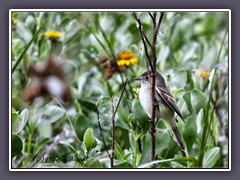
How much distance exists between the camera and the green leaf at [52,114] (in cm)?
319

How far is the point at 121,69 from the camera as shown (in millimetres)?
3350

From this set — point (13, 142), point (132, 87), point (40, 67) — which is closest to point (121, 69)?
point (132, 87)

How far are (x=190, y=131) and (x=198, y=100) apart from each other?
0.15 metres

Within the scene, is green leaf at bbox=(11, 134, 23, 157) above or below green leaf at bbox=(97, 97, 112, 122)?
below

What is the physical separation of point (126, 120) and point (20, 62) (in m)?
0.56

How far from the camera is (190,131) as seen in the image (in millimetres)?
3010

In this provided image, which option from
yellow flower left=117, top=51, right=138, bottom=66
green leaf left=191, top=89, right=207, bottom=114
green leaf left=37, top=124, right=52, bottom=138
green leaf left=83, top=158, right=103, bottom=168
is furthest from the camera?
yellow flower left=117, top=51, right=138, bottom=66

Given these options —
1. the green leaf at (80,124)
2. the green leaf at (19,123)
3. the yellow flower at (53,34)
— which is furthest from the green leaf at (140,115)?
the yellow flower at (53,34)

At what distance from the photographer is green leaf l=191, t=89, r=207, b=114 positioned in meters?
3.09

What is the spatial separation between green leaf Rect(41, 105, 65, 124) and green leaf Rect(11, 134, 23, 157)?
0.22 metres

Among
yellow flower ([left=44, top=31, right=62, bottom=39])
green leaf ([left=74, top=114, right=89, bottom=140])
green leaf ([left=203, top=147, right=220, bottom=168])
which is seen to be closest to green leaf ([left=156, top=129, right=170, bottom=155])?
green leaf ([left=203, top=147, right=220, bottom=168])

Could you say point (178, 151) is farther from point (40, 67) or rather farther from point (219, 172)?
point (40, 67)

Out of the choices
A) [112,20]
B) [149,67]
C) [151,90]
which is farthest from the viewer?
[112,20]

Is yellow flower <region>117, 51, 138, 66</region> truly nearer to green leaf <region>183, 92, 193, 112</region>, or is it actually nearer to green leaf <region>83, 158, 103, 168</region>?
green leaf <region>183, 92, 193, 112</region>
